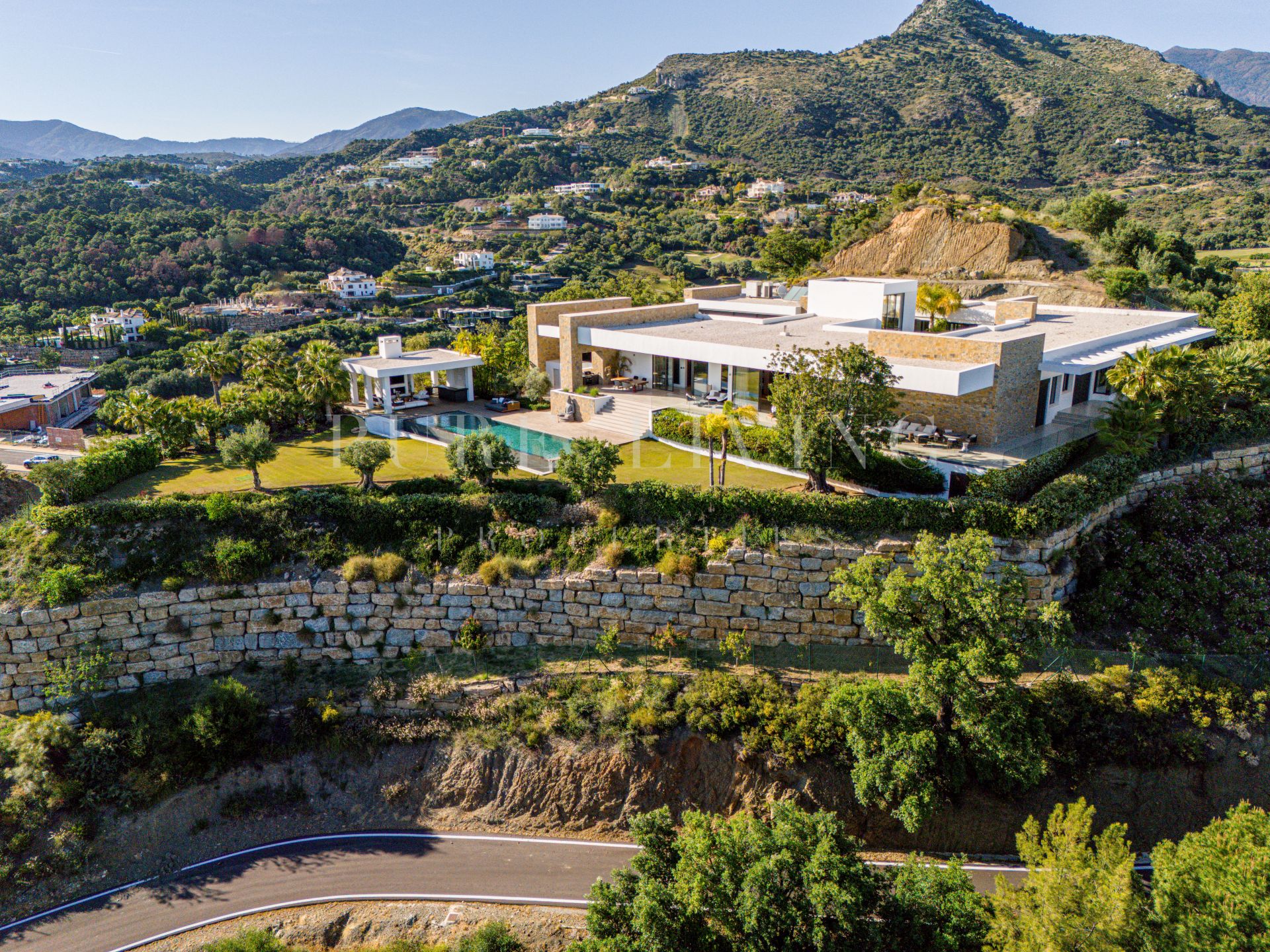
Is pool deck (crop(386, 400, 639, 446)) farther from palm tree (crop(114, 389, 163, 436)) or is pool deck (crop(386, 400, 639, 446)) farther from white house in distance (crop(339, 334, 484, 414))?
palm tree (crop(114, 389, 163, 436))

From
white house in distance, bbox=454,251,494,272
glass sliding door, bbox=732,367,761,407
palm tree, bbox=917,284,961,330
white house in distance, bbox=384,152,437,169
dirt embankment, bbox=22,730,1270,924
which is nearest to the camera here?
dirt embankment, bbox=22,730,1270,924

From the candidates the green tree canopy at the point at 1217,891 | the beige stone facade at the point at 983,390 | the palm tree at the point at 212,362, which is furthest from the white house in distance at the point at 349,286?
the green tree canopy at the point at 1217,891

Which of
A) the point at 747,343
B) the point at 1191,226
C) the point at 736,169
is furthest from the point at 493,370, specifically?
the point at 736,169

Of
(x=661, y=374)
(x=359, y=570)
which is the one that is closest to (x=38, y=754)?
(x=359, y=570)

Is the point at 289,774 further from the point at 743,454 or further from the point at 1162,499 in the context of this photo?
the point at 1162,499

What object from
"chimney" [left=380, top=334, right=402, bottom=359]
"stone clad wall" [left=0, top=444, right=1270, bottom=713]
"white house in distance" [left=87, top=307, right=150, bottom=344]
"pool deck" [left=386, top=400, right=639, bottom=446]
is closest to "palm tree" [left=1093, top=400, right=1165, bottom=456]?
"stone clad wall" [left=0, top=444, right=1270, bottom=713]
